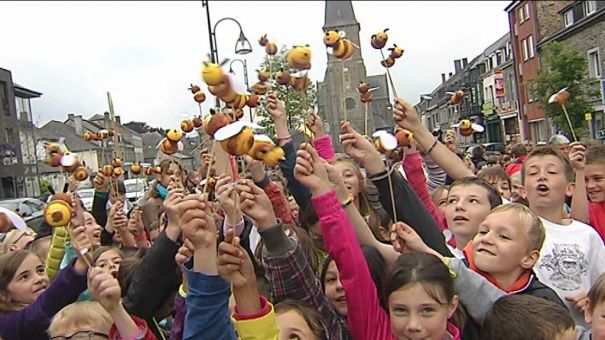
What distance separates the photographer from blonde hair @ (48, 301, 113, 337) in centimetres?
266

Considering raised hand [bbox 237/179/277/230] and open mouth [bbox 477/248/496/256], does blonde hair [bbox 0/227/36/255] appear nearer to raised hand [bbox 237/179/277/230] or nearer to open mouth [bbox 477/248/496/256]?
raised hand [bbox 237/179/277/230]

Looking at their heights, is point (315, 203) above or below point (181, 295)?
above

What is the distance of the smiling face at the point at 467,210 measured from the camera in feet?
11.2

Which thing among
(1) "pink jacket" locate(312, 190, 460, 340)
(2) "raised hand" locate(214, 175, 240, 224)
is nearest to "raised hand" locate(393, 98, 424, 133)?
(1) "pink jacket" locate(312, 190, 460, 340)

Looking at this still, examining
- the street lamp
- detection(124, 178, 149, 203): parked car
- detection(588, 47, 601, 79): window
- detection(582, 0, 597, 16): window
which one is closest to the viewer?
detection(124, 178, 149, 203): parked car

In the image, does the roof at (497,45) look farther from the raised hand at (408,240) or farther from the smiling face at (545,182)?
the raised hand at (408,240)

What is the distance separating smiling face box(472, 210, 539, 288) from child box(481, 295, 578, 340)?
30 centimetres

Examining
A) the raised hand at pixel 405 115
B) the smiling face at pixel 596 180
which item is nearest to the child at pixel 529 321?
the raised hand at pixel 405 115

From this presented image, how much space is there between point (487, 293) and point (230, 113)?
4.04 ft

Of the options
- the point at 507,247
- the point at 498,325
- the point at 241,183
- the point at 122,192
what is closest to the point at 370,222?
the point at 507,247

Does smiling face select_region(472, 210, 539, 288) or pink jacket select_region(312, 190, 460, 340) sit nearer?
pink jacket select_region(312, 190, 460, 340)

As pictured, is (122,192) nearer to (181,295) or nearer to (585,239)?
(181,295)

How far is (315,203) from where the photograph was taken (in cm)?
263

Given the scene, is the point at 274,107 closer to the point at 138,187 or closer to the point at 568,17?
the point at 138,187
